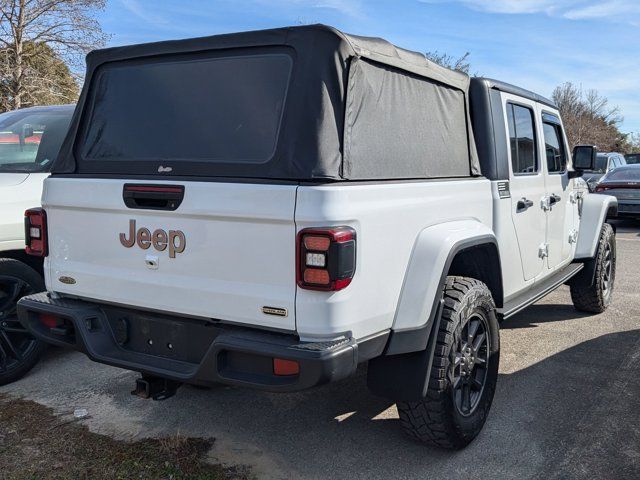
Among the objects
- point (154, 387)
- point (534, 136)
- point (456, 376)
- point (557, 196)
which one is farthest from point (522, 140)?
point (154, 387)

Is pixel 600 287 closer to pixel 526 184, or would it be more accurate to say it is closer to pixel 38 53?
pixel 526 184

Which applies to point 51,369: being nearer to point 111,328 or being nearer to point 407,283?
point 111,328

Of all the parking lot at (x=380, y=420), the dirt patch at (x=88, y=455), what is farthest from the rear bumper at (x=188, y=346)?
the parking lot at (x=380, y=420)

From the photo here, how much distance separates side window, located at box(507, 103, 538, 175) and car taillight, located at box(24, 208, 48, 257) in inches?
119

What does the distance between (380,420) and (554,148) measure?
291 cm

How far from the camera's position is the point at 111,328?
3148 mm

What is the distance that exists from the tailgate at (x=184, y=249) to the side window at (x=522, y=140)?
7.47 feet

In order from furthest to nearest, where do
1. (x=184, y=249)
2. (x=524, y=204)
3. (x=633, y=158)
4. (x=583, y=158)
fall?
(x=633, y=158) < (x=583, y=158) < (x=524, y=204) < (x=184, y=249)

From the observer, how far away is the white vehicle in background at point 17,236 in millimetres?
4254

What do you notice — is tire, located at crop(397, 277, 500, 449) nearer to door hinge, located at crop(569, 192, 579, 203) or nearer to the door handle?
the door handle

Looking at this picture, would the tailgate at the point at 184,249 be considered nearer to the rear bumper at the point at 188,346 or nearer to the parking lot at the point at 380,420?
the rear bumper at the point at 188,346

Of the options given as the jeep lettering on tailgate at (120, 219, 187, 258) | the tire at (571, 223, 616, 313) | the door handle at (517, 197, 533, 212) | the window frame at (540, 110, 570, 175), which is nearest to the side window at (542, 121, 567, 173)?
the window frame at (540, 110, 570, 175)

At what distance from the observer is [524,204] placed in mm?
4258

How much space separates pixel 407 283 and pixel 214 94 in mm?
1331
